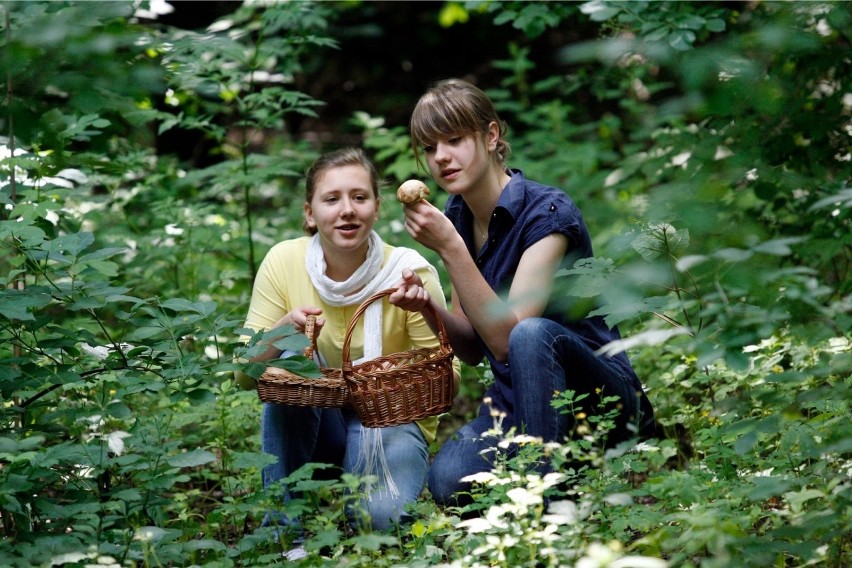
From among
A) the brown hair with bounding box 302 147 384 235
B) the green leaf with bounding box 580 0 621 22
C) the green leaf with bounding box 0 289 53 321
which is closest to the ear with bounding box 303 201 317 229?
the brown hair with bounding box 302 147 384 235

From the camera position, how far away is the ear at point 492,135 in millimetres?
2941

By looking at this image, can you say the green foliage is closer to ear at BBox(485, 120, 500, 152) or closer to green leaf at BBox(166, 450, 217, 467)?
green leaf at BBox(166, 450, 217, 467)

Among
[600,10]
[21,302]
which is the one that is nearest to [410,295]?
[21,302]

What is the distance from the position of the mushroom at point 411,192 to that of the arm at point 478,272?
23 mm

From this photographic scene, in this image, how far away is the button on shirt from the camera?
110 inches

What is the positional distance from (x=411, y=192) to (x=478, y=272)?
30 cm

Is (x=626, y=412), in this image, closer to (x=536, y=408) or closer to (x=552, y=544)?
(x=536, y=408)

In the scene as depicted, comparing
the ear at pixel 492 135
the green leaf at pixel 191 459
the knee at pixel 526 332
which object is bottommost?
the green leaf at pixel 191 459

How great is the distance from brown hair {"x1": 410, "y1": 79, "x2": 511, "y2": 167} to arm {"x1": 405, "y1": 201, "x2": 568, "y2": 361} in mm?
338

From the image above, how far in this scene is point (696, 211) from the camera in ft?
4.98

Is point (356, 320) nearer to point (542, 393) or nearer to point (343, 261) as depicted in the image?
point (343, 261)

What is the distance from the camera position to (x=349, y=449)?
2.94 meters

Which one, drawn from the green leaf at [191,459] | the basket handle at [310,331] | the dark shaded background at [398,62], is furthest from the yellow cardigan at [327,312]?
the dark shaded background at [398,62]

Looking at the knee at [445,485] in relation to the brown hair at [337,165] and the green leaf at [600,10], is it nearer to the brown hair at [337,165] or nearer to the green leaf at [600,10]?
the brown hair at [337,165]
